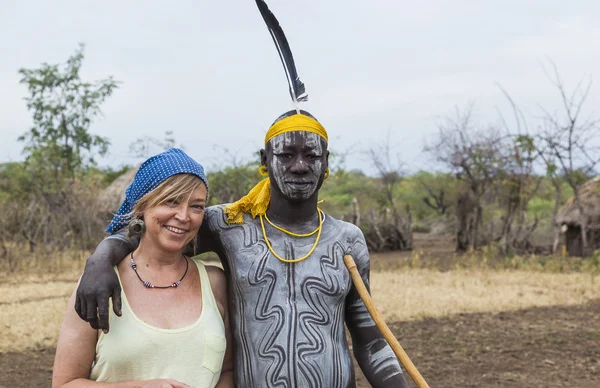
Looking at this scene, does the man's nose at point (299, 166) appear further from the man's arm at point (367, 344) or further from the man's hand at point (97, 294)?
the man's hand at point (97, 294)

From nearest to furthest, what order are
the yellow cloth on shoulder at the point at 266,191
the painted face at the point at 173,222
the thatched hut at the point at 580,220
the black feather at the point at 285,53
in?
the painted face at the point at 173,222, the yellow cloth on shoulder at the point at 266,191, the black feather at the point at 285,53, the thatched hut at the point at 580,220

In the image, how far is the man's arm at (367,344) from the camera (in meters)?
2.23

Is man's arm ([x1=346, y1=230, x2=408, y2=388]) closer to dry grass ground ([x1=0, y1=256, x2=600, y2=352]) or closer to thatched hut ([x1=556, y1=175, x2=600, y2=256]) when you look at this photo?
dry grass ground ([x1=0, y1=256, x2=600, y2=352])

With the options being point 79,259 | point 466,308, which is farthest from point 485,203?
point 79,259

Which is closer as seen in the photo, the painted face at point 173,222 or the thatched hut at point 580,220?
the painted face at point 173,222

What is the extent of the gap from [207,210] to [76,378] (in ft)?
2.27

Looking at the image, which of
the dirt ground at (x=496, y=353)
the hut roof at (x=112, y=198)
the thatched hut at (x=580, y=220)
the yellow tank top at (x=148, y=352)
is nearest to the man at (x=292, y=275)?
the yellow tank top at (x=148, y=352)

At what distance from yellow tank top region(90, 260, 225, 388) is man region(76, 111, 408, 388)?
238 millimetres

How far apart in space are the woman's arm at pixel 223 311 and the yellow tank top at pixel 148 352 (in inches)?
7.8

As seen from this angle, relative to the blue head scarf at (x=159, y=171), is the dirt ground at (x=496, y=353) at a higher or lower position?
lower

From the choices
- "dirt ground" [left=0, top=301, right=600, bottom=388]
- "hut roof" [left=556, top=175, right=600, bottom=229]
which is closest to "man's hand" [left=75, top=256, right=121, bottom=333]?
"dirt ground" [left=0, top=301, right=600, bottom=388]

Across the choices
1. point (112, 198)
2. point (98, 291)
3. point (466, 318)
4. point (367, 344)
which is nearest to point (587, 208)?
point (466, 318)

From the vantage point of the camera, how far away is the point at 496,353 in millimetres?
6203

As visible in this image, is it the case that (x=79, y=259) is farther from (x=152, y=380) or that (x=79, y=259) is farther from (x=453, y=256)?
(x=152, y=380)
